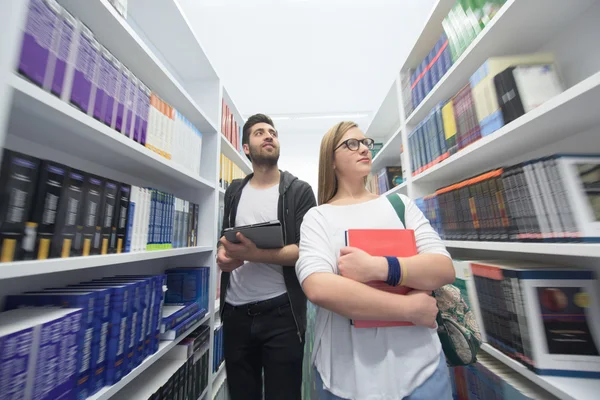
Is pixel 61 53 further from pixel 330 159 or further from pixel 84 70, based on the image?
pixel 330 159

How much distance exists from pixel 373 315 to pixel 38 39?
112 cm

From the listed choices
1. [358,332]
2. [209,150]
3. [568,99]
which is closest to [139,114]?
[209,150]

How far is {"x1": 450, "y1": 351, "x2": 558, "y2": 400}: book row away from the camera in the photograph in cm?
83

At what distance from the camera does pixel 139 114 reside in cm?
97

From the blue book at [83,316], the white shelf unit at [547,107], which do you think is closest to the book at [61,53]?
the blue book at [83,316]

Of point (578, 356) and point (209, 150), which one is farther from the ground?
point (209, 150)

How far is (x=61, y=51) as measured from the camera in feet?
2.13

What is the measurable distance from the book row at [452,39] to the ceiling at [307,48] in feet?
1.01

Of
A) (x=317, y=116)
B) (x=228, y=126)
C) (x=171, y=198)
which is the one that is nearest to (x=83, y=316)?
(x=171, y=198)

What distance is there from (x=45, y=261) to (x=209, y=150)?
1.29 metres

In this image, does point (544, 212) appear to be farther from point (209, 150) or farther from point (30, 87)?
point (209, 150)

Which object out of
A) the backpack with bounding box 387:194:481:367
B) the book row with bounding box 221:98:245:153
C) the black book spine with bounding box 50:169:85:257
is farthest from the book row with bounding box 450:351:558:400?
the book row with bounding box 221:98:245:153

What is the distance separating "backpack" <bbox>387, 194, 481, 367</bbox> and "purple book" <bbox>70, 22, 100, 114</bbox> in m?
1.30

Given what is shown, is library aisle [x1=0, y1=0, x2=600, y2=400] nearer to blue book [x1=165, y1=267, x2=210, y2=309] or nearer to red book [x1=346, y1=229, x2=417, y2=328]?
blue book [x1=165, y1=267, x2=210, y2=309]
